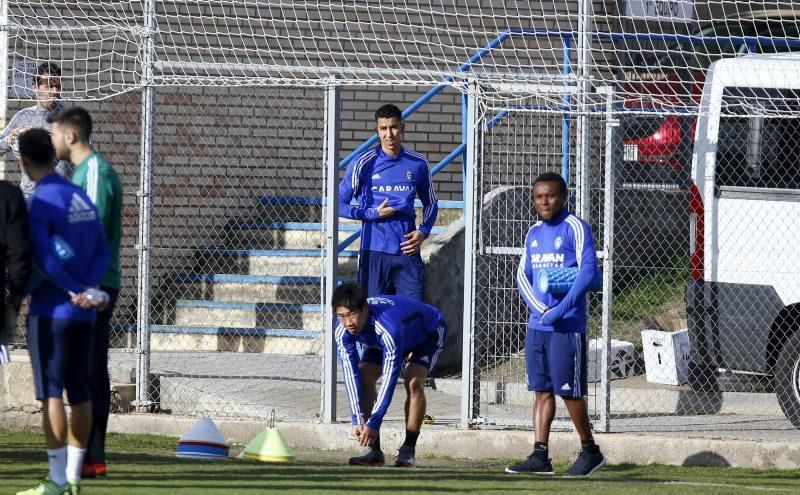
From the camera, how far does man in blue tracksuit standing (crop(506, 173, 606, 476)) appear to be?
8.64m

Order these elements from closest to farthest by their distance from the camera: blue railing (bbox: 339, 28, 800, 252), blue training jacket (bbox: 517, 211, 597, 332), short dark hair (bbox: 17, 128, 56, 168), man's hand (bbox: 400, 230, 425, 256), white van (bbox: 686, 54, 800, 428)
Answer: short dark hair (bbox: 17, 128, 56, 168), blue training jacket (bbox: 517, 211, 597, 332), man's hand (bbox: 400, 230, 425, 256), white van (bbox: 686, 54, 800, 428), blue railing (bbox: 339, 28, 800, 252)

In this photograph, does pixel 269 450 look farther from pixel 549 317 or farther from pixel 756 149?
pixel 756 149

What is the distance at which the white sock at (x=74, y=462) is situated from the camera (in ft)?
22.2

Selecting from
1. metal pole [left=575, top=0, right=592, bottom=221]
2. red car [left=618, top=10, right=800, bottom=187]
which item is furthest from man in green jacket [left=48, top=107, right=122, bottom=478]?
red car [left=618, top=10, right=800, bottom=187]

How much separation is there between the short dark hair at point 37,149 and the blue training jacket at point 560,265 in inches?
121

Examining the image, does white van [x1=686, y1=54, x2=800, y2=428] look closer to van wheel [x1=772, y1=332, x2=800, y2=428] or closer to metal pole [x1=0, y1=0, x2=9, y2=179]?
van wheel [x1=772, y1=332, x2=800, y2=428]

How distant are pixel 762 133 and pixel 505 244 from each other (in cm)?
200

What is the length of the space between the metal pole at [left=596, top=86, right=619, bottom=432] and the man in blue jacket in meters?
1.48

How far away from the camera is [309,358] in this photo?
41.0 ft

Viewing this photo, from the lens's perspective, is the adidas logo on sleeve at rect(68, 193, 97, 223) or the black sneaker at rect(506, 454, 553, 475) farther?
the black sneaker at rect(506, 454, 553, 475)

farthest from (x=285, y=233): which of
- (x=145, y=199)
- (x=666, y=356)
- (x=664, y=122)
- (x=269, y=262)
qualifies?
(x=666, y=356)

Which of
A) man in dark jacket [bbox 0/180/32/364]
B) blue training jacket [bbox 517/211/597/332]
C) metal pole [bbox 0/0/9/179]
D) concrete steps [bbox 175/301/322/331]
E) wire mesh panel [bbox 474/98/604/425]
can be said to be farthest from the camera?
concrete steps [bbox 175/301/322/331]

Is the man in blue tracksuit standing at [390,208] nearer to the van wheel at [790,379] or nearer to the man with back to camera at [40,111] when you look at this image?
the man with back to camera at [40,111]

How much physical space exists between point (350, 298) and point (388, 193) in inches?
71.0
